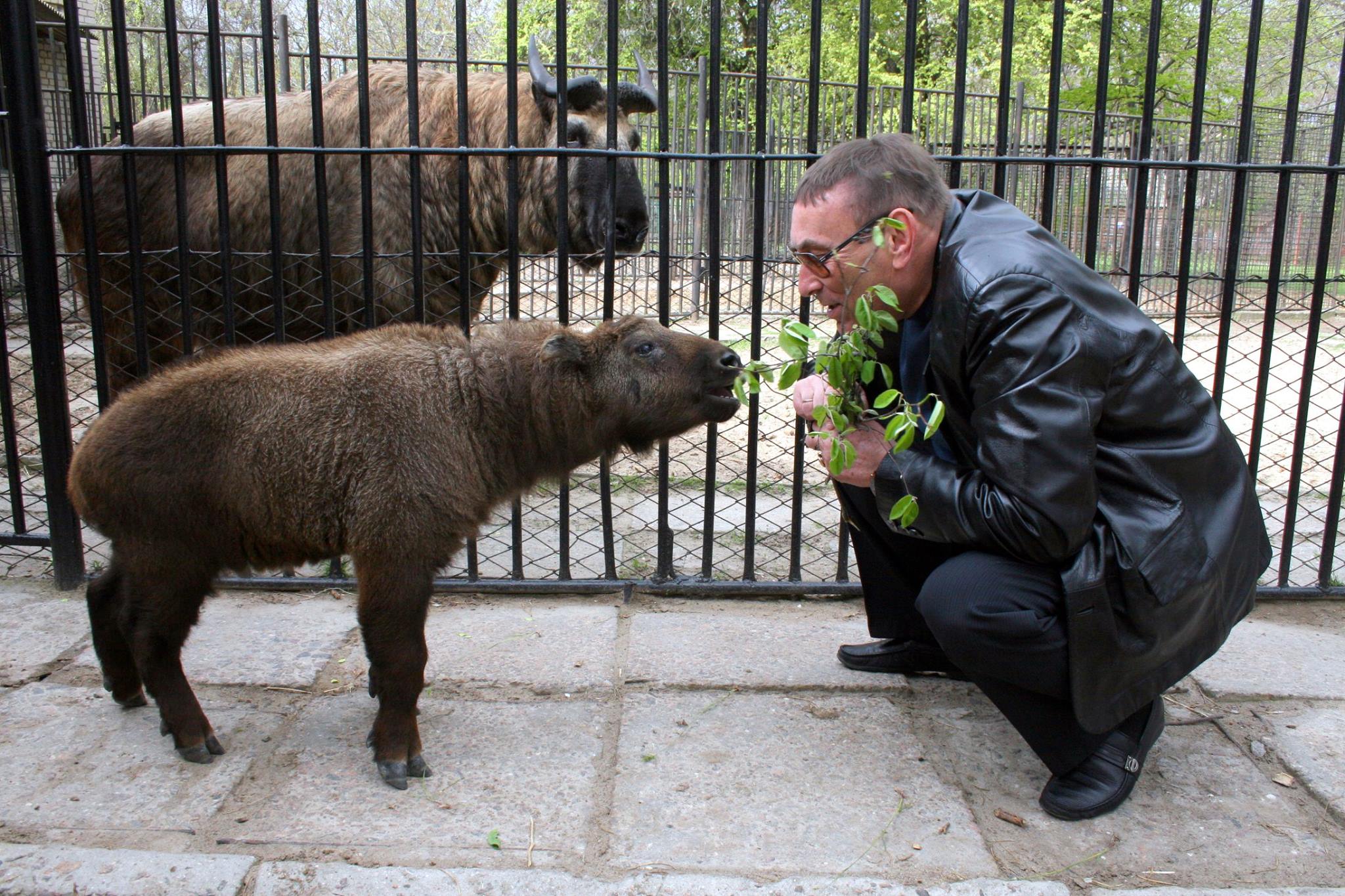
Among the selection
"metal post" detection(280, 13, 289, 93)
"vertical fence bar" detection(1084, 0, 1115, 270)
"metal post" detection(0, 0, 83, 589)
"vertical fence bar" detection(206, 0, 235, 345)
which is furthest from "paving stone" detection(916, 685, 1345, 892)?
"metal post" detection(280, 13, 289, 93)

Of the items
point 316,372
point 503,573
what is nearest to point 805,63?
point 503,573

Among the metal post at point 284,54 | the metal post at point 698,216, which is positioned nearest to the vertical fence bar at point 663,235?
the metal post at point 698,216

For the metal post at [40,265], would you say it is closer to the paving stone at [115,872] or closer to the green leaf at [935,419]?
the paving stone at [115,872]

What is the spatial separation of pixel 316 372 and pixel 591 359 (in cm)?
82

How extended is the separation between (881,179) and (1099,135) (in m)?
1.59

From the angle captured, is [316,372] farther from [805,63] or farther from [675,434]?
[805,63]

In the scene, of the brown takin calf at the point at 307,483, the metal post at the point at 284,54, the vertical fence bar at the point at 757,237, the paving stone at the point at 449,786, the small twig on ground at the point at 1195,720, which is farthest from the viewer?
the metal post at the point at 284,54

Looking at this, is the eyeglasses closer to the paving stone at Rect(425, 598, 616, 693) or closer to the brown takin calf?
the brown takin calf

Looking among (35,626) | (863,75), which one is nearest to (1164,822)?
(863,75)

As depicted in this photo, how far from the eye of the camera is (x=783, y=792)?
116 inches

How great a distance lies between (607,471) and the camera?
13.8ft

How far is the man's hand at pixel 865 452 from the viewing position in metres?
2.89

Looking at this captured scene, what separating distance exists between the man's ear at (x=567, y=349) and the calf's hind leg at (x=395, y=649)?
0.76 meters

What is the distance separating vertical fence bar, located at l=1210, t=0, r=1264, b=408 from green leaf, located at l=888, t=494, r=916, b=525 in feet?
5.74
